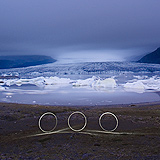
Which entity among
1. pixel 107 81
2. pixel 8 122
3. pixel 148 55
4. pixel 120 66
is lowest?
pixel 8 122

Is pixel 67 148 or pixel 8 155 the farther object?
pixel 67 148

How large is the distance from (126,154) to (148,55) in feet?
360

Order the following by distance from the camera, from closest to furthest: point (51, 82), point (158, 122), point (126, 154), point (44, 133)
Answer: point (126, 154), point (44, 133), point (158, 122), point (51, 82)

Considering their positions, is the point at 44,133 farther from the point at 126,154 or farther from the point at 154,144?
the point at 154,144

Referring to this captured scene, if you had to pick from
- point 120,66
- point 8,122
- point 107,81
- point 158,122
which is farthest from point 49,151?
point 120,66

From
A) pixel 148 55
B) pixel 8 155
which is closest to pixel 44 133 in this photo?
pixel 8 155

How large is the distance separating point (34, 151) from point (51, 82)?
19.6 metres

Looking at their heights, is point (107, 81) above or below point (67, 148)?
above

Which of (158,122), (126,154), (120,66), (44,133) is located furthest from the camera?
(120,66)

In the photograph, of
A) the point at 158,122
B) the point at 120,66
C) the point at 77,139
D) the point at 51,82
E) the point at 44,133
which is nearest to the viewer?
the point at 77,139

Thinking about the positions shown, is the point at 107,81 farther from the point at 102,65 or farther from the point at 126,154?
the point at 102,65

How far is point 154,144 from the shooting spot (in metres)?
3.68

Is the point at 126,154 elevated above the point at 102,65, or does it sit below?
below

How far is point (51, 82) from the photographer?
22859mm
